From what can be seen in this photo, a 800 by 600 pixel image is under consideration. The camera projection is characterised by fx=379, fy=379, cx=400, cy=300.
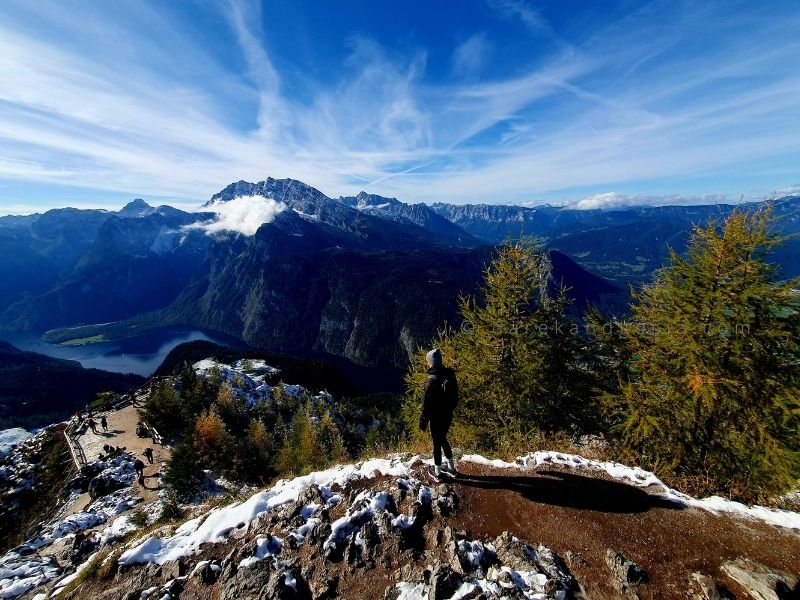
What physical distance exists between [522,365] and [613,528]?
9.39 metres

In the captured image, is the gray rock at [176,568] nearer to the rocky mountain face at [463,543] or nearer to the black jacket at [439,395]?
the rocky mountain face at [463,543]

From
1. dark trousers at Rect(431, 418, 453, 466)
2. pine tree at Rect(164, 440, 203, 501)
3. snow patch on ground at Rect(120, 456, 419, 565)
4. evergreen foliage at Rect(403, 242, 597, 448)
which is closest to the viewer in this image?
snow patch on ground at Rect(120, 456, 419, 565)

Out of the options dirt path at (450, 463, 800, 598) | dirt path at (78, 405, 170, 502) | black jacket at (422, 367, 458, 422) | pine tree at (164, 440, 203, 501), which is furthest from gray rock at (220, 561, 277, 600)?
dirt path at (78, 405, 170, 502)

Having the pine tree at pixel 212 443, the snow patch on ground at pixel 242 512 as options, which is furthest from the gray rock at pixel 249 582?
the pine tree at pixel 212 443

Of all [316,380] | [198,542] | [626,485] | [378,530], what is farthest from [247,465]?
[316,380]

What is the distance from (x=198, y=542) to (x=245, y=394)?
6328 cm

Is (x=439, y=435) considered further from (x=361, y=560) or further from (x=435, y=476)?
(x=361, y=560)

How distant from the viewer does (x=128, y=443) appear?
45562 millimetres

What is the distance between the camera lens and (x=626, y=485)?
10.8 m

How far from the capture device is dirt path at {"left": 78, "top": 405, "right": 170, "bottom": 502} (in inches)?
1302

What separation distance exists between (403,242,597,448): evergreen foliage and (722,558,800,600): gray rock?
9484mm

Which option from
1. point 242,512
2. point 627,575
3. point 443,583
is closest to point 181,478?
point 242,512

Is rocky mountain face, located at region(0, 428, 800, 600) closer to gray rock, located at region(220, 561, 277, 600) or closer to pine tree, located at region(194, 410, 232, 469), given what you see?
gray rock, located at region(220, 561, 277, 600)

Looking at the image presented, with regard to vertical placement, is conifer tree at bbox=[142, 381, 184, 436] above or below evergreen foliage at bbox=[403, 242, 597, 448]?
below
